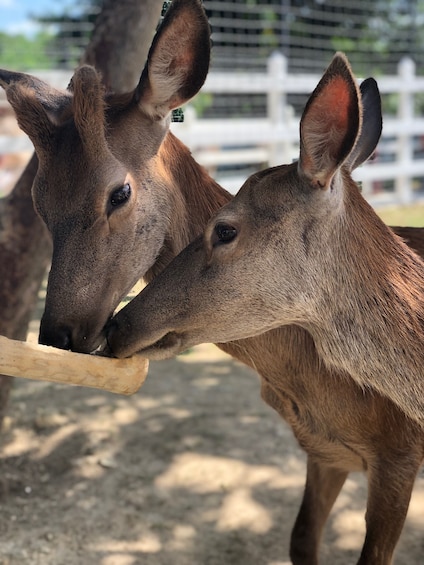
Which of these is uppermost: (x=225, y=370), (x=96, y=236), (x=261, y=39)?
(x=261, y=39)

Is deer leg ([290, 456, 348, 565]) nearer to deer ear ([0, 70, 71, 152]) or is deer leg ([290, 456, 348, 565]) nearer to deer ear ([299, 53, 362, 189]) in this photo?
deer ear ([299, 53, 362, 189])

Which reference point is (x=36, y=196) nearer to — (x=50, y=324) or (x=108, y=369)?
(x=50, y=324)

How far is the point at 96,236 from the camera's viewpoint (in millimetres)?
2686

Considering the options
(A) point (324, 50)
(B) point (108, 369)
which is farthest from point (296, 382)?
(A) point (324, 50)

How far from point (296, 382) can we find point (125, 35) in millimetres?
2418

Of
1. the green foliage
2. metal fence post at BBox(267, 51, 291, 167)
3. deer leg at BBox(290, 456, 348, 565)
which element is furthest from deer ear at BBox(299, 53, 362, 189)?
the green foliage

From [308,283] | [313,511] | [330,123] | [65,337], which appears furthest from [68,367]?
[313,511]

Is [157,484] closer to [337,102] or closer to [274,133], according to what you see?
[337,102]

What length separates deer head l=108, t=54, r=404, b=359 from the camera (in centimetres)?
252

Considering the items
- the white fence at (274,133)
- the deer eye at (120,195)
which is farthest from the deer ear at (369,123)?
the white fence at (274,133)

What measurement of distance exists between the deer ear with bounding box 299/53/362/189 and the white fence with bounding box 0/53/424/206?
17.1ft

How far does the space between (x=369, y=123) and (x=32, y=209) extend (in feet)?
6.51

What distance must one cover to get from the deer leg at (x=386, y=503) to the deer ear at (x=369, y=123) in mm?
1190

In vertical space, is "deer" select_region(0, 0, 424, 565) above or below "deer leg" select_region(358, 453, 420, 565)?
above
